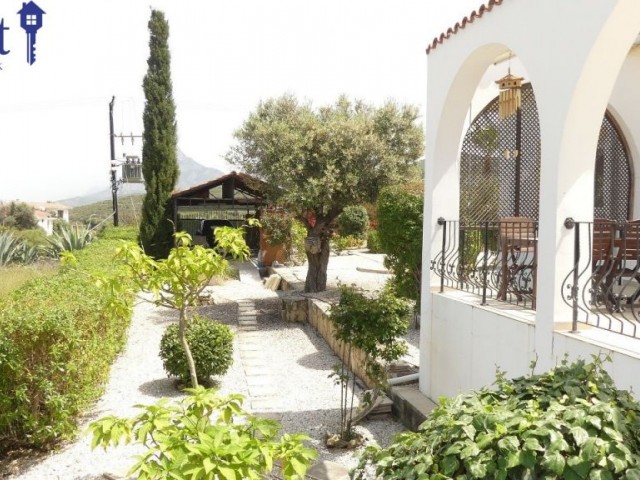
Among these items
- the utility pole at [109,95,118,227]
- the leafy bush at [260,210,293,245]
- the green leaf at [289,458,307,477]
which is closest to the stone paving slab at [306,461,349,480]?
the green leaf at [289,458,307,477]

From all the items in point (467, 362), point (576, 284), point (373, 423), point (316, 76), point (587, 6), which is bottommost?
point (373, 423)

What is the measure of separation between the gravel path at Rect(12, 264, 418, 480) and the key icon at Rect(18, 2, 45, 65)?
21.4ft

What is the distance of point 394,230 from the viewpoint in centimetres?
1077

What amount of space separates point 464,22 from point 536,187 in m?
4.30

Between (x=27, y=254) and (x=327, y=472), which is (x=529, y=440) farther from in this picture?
(x=27, y=254)

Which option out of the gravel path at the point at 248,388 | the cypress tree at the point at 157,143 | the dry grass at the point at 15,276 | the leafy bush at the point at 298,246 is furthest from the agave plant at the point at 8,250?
the leafy bush at the point at 298,246

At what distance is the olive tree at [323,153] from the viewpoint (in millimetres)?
13320

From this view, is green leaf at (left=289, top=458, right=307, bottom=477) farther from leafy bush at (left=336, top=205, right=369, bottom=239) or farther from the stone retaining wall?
leafy bush at (left=336, top=205, right=369, bottom=239)

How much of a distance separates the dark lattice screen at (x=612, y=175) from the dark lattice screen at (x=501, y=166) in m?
1.06

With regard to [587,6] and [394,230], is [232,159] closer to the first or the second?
[394,230]

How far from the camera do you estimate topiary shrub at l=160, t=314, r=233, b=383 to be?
27.8ft

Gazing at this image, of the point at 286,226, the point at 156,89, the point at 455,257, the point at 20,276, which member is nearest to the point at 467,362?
the point at 455,257

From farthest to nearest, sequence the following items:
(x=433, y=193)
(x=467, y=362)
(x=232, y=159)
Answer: (x=232, y=159) → (x=433, y=193) → (x=467, y=362)

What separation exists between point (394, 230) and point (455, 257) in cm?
408
